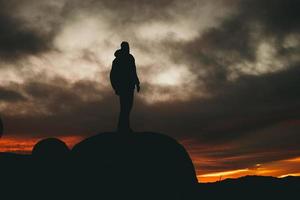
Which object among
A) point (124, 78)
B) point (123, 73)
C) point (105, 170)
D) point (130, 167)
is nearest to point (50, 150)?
point (105, 170)

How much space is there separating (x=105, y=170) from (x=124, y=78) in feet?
11.9

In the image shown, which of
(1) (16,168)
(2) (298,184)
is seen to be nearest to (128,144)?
(1) (16,168)

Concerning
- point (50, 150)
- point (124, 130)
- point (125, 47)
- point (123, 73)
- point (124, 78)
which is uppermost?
Answer: point (125, 47)

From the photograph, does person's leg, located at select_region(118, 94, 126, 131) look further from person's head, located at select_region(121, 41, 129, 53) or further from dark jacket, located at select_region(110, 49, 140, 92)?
person's head, located at select_region(121, 41, 129, 53)

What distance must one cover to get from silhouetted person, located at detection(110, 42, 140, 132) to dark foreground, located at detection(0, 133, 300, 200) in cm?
109

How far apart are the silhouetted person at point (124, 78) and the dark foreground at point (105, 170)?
109 centimetres

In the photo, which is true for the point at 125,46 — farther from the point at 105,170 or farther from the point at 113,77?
the point at 105,170

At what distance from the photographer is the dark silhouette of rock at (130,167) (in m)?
16.3

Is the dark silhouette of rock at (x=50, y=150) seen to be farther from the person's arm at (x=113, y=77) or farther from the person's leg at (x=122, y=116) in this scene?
the person's arm at (x=113, y=77)

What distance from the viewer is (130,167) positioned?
16375 mm

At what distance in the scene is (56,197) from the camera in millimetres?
16859

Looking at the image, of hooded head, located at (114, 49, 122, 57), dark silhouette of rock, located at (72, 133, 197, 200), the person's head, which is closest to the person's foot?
dark silhouette of rock, located at (72, 133, 197, 200)

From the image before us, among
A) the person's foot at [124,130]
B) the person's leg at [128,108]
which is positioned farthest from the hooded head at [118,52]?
the person's foot at [124,130]

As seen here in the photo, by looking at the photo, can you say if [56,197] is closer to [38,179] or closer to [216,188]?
[38,179]
